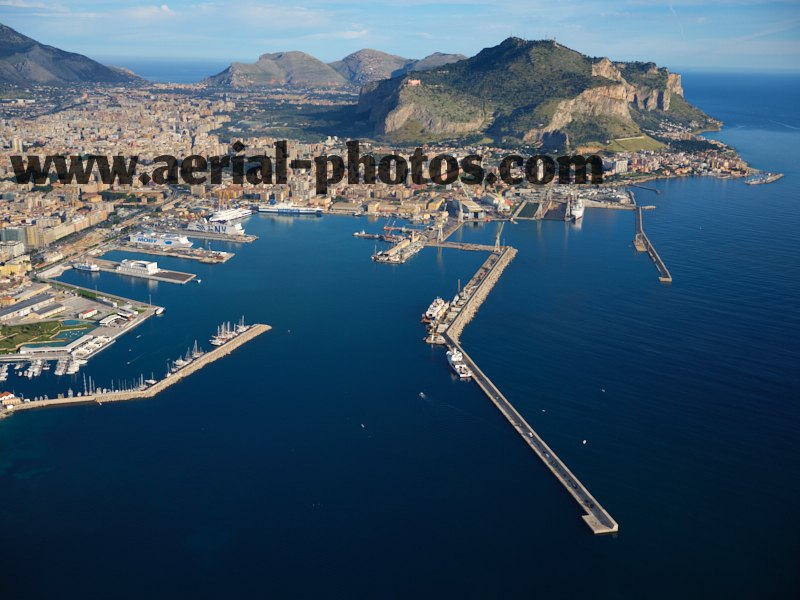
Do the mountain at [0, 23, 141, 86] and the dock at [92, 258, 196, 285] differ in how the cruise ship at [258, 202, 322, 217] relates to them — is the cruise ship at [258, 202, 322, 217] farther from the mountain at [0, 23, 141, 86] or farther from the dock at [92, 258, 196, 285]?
the mountain at [0, 23, 141, 86]

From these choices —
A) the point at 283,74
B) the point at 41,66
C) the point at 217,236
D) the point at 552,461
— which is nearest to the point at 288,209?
the point at 217,236

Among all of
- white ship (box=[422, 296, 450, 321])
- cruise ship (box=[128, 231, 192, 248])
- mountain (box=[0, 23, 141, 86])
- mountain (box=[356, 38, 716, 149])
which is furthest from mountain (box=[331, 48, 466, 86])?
white ship (box=[422, 296, 450, 321])

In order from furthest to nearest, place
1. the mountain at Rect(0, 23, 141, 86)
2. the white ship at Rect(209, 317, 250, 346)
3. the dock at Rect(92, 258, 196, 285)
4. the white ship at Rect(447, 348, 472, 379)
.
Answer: the mountain at Rect(0, 23, 141, 86), the dock at Rect(92, 258, 196, 285), the white ship at Rect(209, 317, 250, 346), the white ship at Rect(447, 348, 472, 379)

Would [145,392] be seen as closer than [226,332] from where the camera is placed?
Yes

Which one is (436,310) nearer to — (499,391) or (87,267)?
(499,391)

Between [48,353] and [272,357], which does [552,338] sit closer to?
[272,357]

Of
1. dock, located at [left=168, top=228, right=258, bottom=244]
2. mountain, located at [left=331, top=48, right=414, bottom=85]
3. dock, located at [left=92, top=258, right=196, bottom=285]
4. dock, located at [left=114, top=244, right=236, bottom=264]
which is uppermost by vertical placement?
mountain, located at [left=331, top=48, right=414, bottom=85]

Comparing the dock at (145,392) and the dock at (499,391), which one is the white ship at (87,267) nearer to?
the dock at (145,392)

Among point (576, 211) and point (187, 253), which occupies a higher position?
point (576, 211)
